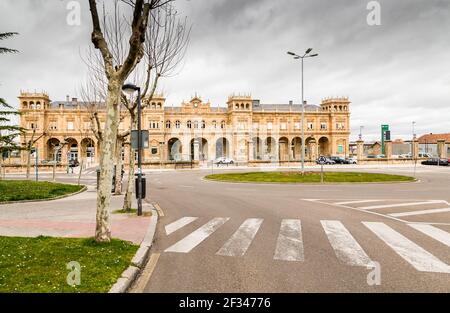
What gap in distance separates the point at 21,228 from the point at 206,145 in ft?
240

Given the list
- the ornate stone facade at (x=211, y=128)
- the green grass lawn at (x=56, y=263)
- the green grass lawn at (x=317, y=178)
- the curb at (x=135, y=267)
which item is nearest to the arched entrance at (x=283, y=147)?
the ornate stone facade at (x=211, y=128)

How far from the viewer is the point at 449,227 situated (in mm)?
8688

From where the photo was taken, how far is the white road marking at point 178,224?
8.61m

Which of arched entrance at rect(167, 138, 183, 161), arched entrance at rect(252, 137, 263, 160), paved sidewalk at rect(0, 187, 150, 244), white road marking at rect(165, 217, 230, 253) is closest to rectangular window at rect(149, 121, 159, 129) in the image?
arched entrance at rect(167, 138, 183, 161)

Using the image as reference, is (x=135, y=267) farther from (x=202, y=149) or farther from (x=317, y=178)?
(x=202, y=149)

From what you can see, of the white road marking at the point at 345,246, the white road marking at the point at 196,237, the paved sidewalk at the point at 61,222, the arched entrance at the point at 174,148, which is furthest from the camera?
the arched entrance at the point at 174,148

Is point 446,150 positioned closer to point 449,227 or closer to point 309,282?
point 449,227

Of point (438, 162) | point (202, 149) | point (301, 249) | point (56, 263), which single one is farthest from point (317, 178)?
point (202, 149)

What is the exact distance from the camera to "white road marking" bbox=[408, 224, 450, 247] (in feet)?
24.0

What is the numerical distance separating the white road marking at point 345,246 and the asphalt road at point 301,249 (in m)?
0.02

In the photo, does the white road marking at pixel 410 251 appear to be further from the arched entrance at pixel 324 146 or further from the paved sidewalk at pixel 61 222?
the arched entrance at pixel 324 146

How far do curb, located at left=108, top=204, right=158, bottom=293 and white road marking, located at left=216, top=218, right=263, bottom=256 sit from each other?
1478 mm

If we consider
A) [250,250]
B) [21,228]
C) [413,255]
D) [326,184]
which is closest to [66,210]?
[21,228]
